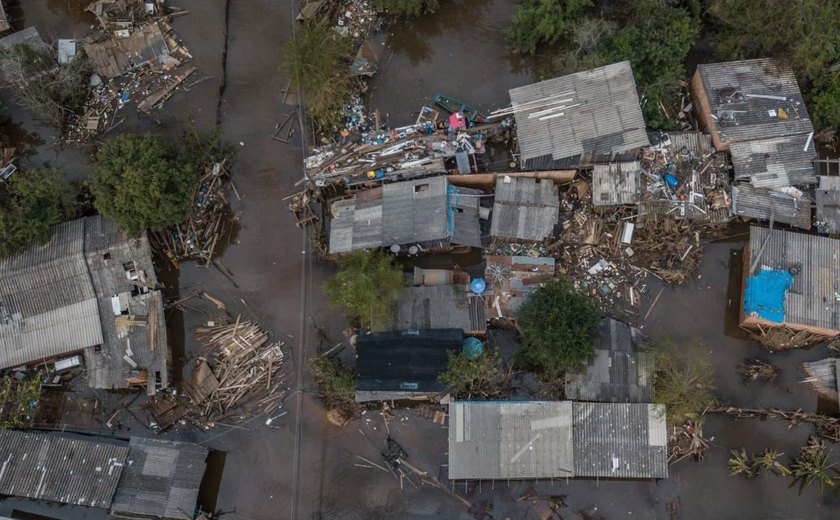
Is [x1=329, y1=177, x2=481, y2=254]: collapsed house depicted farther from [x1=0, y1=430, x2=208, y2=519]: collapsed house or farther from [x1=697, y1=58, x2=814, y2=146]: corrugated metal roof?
[x1=697, y1=58, x2=814, y2=146]: corrugated metal roof

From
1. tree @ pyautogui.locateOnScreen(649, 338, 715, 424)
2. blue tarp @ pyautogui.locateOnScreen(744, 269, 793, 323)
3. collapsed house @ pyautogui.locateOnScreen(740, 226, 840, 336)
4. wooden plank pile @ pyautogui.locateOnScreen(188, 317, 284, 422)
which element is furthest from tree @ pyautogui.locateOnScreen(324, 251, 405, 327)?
collapsed house @ pyautogui.locateOnScreen(740, 226, 840, 336)

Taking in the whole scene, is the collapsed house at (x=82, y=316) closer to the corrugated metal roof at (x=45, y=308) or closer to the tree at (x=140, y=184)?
the corrugated metal roof at (x=45, y=308)

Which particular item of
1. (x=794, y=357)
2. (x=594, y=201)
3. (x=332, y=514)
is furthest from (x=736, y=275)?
(x=332, y=514)

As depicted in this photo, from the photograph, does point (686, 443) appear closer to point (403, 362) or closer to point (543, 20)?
point (403, 362)

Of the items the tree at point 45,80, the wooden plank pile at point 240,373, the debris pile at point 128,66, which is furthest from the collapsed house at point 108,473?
the tree at point 45,80

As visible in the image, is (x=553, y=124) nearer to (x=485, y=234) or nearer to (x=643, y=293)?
(x=485, y=234)

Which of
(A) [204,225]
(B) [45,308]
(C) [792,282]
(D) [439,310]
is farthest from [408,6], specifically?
(B) [45,308]
